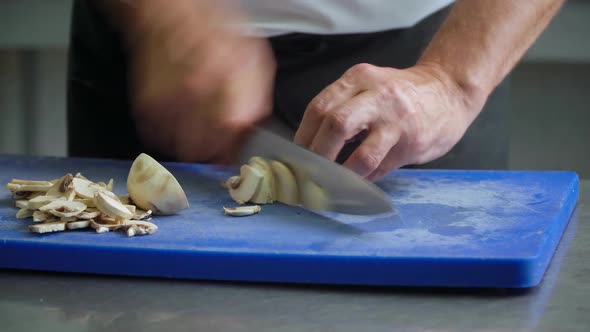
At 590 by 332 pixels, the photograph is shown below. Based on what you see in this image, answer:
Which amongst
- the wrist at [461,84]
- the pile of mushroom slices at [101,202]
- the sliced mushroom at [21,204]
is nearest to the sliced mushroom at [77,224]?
the pile of mushroom slices at [101,202]

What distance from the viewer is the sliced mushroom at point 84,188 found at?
3.31 feet

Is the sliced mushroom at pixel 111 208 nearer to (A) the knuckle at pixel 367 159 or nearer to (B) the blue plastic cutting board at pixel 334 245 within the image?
(B) the blue plastic cutting board at pixel 334 245

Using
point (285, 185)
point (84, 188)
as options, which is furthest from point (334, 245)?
point (84, 188)

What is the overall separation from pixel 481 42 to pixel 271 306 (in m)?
0.66

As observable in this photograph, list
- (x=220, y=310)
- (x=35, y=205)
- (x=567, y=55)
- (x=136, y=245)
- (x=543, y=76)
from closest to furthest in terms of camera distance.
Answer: (x=220, y=310) < (x=136, y=245) < (x=35, y=205) < (x=567, y=55) < (x=543, y=76)

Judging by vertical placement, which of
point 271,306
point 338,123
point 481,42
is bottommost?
point 271,306

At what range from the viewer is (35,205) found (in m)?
0.98

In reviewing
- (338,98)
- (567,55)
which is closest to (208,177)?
(338,98)

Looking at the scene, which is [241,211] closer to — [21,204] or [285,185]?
[285,185]

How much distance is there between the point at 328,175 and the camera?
103 cm

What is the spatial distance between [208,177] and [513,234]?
0.51 metres

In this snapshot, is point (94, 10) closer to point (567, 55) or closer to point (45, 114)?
point (567, 55)

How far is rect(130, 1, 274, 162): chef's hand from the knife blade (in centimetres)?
4

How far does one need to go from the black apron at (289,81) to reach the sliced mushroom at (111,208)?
1.80 feet
